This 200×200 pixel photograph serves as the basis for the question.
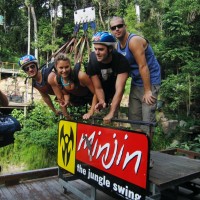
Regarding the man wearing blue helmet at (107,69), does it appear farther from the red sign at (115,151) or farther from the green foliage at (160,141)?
the green foliage at (160,141)

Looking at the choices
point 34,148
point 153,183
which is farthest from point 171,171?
point 34,148

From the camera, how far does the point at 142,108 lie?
308 centimetres

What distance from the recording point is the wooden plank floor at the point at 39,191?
359cm

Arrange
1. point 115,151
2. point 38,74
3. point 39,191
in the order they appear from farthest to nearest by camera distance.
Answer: point 39,191 → point 38,74 → point 115,151

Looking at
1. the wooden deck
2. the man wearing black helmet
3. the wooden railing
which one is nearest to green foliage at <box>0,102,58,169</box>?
the wooden deck

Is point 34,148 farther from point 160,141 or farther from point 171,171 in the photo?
point 171,171

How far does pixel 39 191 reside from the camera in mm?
3770

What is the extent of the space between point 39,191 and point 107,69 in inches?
78.3

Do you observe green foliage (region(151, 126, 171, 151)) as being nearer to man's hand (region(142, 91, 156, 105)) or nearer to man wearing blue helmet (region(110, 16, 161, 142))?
man wearing blue helmet (region(110, 16, 161, 142))

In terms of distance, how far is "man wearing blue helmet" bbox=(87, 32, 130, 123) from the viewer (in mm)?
2793

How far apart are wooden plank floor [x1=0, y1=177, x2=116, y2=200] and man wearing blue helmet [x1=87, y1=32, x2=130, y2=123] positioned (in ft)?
4.75

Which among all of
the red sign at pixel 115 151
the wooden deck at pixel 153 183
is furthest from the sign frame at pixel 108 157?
the wooden deck at pixel 153 183


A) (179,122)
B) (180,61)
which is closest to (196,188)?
(179,122)

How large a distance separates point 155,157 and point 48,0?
21958mm
